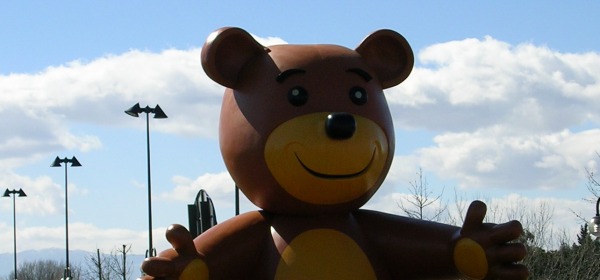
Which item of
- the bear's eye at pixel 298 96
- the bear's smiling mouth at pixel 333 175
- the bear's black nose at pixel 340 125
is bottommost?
the bear's smiling mouth at pixel 333 175

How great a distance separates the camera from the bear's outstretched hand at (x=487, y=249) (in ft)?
27.0

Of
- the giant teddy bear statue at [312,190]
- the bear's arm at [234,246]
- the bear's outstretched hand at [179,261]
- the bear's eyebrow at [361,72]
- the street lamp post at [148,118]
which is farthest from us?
the street lamp post at [148,118]

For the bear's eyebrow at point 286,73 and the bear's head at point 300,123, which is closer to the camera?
the bear's head at point 300,123

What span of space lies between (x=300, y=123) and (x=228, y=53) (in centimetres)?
98

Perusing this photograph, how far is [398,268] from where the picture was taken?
8695 mm

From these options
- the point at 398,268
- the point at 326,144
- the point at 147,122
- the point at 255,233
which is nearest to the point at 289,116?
the point at 326,144

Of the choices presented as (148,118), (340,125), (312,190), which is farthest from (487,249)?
(148,118)

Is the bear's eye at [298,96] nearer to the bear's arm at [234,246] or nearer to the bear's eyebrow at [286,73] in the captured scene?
the bear's eyebrow at [286,73]

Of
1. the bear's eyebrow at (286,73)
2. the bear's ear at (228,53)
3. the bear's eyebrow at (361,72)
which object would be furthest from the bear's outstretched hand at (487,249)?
the bear's ear at (228,53)

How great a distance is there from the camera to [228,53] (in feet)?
28.6

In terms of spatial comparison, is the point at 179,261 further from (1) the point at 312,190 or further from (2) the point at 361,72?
(2) the point at 361,72

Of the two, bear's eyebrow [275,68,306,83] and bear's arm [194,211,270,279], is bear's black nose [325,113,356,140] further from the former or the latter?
bear's arm [194,211,270,279]

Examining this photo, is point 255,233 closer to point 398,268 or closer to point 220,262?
point 220,262

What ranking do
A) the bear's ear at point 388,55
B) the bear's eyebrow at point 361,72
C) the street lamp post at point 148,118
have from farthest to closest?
the street lamp post at point 148,118
the bear's ear at point 388,55
the bear's eyebrow at point 361,72
